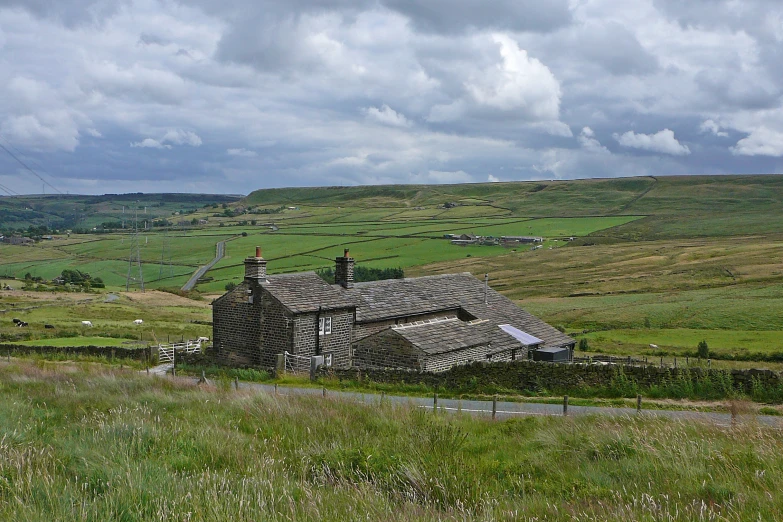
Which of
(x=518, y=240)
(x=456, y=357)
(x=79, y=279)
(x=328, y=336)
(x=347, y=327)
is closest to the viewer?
(x=456, y=357)

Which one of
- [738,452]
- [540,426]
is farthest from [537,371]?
[738,452]

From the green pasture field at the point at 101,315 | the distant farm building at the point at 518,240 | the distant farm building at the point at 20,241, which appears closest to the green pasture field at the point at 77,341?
the green pasture field at the point at 101,315

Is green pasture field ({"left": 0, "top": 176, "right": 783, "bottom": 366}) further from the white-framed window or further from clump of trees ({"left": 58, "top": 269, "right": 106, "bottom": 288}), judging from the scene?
the white-framed window

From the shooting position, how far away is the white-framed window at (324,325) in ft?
106

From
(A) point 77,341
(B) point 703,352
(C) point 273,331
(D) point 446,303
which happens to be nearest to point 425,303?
(D) point 446,303

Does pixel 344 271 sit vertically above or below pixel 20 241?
above

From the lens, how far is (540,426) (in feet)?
37.1

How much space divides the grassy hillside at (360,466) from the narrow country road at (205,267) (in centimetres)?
9676

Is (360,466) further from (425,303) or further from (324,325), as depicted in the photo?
(425,303)

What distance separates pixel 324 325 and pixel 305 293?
1.94 meters

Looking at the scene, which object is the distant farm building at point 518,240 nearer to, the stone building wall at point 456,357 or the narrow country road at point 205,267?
the narrow country road at point 205,267

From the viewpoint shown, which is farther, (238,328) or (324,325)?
(238,328)

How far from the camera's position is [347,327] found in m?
33.7

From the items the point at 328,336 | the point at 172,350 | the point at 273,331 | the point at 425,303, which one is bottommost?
the point at 172,350
